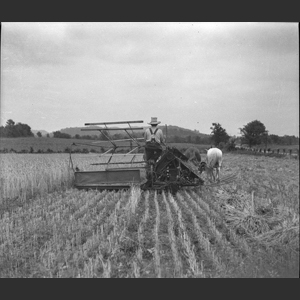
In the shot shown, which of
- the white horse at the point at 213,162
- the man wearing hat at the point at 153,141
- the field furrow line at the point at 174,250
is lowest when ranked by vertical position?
the field furrow line at the point at 174,250

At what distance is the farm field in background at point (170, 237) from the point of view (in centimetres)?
491

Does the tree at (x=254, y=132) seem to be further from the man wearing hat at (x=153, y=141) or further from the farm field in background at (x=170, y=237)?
the man wearing hat at (x=153, y=141)

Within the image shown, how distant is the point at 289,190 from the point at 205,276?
1981mm

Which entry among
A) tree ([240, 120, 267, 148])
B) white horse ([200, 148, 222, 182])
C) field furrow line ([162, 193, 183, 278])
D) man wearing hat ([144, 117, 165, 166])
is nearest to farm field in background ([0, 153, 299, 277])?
field furrow line ([162, 193, 183, 278])

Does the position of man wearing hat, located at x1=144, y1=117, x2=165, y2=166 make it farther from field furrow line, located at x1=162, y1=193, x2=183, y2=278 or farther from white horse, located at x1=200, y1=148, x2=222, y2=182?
field furrow line, located at x1=162, y1=193, x2=183, y2=278

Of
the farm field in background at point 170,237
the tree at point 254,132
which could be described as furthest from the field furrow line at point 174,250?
the tree at point 254,132

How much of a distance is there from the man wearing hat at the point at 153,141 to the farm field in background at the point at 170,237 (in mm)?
3014

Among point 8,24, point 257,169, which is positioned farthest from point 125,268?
point 8,24

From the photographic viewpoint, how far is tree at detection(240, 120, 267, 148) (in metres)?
5.79

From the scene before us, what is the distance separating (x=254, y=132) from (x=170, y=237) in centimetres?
276

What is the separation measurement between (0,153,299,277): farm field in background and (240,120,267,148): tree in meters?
0.50

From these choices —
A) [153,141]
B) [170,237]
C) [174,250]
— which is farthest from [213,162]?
[174,250]

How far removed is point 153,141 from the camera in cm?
1165

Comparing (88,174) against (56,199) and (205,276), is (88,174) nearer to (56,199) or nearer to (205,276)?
(56,199)
